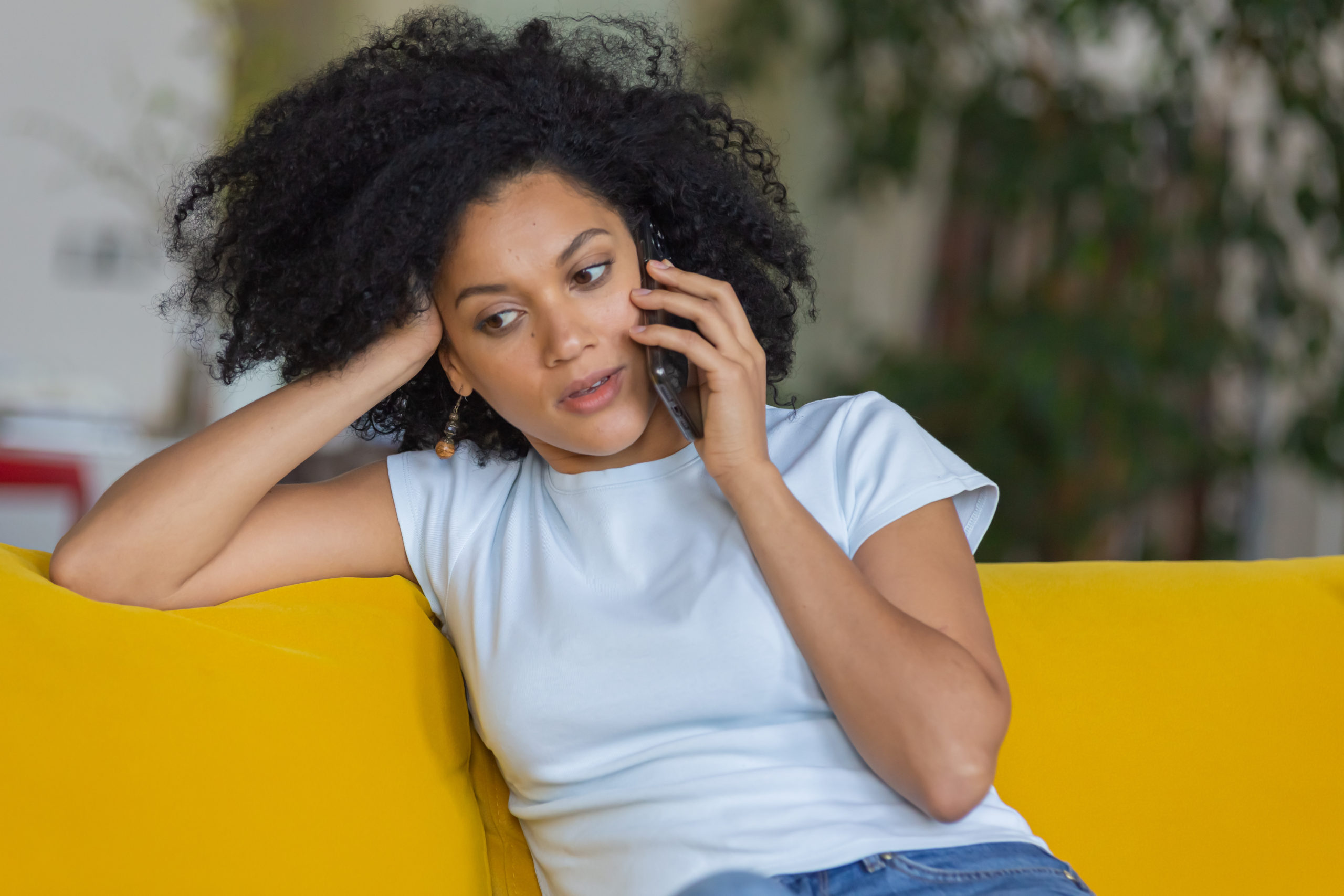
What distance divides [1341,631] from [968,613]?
2.02ft

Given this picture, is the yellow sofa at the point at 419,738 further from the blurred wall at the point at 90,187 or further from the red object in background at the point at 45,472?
the blurred wall at the point at 90,187

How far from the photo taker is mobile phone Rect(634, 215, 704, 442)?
107 cm

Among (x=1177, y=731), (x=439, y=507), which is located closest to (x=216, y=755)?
(x=439, y=507)

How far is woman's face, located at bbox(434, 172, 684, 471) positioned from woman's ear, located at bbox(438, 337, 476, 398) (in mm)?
84

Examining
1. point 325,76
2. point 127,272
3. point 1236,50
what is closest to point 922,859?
point 325,76

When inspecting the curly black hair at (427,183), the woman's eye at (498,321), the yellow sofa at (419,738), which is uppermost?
the curly black hair at (427,183)

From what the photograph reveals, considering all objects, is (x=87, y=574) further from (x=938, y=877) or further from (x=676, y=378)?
(x=938, y=877)

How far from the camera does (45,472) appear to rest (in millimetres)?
3168

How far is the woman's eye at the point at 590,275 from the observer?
1.08 m

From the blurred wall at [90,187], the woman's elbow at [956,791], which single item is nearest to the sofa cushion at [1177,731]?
the woman's elbow at [956,791]

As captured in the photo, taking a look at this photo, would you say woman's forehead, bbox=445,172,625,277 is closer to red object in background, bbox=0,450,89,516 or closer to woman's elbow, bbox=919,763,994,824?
woman's elbow, bbox=919,763,994,824

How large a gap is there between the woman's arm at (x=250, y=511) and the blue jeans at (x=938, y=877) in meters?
0.58

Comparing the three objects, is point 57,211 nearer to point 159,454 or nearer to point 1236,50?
point 159,454

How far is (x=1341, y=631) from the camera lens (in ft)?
4.36
